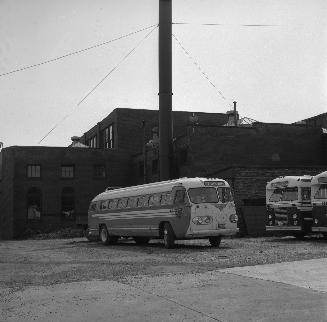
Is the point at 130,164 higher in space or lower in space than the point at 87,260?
higher

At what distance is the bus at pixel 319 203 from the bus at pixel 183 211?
4.03 metres

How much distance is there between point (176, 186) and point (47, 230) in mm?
28217

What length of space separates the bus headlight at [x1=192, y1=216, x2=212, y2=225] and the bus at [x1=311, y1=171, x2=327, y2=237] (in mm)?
5214

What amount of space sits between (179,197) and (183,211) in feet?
2.09

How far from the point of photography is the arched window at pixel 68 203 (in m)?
47.8

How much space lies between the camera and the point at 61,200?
47781 millimetres

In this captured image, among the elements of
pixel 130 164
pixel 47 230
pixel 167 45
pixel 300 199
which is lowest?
pixel 47 230

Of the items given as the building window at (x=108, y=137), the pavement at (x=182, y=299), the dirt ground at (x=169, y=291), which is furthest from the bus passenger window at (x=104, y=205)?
the building window at (x=108, y=137)

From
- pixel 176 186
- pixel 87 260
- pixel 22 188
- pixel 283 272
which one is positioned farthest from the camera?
Result: pixel 22 188

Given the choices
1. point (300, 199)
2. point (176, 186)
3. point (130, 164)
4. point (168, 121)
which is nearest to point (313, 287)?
point (176, 186)

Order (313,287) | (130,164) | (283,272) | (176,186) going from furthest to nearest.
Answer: (130,164), (176,186), (283,272), (313,287)

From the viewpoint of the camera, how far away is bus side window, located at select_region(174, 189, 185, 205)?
19.8 metres

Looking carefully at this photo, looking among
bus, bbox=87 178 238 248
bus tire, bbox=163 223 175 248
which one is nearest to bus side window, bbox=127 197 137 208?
bus, bbox=87 178 238 248

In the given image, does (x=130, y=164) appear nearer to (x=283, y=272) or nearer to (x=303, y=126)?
(x=303, y=126)
